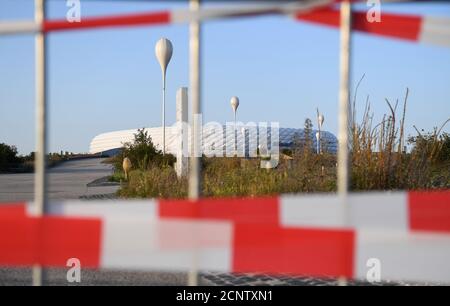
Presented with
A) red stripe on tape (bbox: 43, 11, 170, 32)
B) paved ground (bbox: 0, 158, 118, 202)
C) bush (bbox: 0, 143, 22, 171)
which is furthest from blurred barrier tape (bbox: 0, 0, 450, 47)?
bush (bbox: 0, 143, 22, 171)

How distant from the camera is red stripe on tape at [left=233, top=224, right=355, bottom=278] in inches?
75.0

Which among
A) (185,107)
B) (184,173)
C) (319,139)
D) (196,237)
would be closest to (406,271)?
(196,237)

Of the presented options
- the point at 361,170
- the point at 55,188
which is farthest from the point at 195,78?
the point at 55,188

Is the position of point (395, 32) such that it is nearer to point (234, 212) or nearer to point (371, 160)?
point (234, 212)

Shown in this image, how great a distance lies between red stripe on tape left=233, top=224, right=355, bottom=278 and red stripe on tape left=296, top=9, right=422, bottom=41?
0.89 metres

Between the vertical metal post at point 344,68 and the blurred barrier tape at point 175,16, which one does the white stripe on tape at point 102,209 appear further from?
the vertical metal post at point 344,68

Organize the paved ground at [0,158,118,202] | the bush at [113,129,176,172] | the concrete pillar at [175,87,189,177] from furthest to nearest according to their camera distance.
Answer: the bush at [113,129,176,172], the paved ground at [0,158,118,202], the concrete pillar at [175,87,189,177]

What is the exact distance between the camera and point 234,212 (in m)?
1.96

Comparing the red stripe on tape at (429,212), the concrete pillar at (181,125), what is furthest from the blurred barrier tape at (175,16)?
the concrete pillar at (181,125)

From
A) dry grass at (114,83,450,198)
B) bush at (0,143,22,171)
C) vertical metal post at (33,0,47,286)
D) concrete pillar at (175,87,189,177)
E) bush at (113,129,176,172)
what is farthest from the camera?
bush at (0,143,22,171)

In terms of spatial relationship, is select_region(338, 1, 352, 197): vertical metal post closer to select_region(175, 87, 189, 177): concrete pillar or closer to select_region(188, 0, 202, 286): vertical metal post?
select_region(188, 0, 202, 286): vertical metal post

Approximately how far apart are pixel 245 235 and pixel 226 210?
13 cm

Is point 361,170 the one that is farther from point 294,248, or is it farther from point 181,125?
point 181,125

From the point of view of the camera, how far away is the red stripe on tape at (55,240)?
1.94 metres
